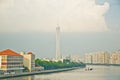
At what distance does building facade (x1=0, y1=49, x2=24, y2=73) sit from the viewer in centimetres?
1119

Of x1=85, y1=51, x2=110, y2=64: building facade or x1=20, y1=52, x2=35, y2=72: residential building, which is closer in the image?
x1=20, y1=52, x2=35, y2=72: residential building

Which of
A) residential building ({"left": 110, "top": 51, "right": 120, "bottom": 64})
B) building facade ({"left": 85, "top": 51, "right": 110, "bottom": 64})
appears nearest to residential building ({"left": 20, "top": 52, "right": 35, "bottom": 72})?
residential building ({"left": 110, "top": 51, "right": 120, "bottom": 64})

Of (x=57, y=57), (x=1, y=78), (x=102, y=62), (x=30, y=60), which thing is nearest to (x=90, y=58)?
(x=102, y=62)

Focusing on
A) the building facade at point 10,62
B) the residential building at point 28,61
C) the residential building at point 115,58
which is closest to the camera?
the building facade at point 10,62

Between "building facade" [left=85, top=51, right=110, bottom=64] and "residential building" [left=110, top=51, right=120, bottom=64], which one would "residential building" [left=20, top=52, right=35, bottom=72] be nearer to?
"residential building" [left=110, top=51, right=120, bottom=64]

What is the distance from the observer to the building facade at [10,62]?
11.2 meters

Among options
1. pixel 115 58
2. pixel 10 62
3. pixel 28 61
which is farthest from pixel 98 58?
pixel 10 62

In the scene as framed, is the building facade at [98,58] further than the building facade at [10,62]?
Yes

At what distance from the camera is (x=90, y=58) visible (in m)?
40.1

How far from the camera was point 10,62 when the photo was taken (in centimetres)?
1157

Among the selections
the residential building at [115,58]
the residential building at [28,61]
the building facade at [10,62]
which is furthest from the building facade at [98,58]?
the building facade at [10,62]

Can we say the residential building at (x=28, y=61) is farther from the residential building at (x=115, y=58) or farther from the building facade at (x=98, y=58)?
the building facade at (x=98, y=58)

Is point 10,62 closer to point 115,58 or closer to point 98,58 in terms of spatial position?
point 115,58

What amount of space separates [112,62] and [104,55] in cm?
183
